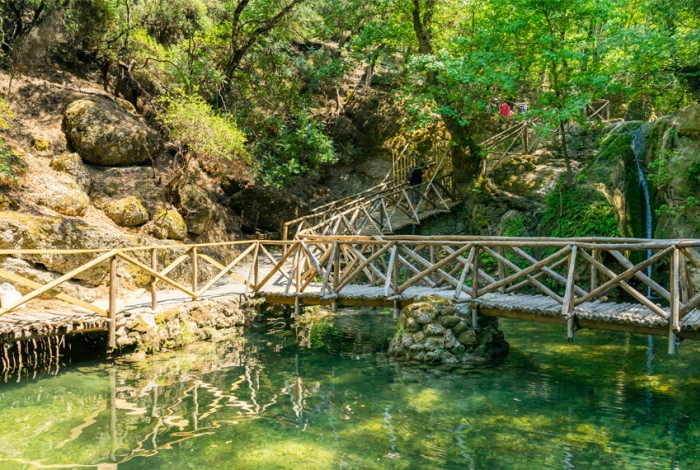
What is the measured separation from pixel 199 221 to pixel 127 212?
240cm

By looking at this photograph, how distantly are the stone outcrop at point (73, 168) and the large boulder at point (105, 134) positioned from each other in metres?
0.61

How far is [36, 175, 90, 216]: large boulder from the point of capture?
39.3 feet

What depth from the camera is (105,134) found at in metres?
14.2

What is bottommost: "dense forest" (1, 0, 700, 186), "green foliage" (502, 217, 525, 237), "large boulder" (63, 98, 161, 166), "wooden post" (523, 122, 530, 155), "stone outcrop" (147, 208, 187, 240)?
"stone outcrop" (147, 208, 187, 240)

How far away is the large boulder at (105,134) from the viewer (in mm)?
13938

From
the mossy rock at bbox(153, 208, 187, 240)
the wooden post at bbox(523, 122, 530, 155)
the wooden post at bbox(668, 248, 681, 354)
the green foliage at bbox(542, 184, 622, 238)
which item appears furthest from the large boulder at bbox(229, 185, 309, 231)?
the wooden post at bbox(668, 248, 681, 354)

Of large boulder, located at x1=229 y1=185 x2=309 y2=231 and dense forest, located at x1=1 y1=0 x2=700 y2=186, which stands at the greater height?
dense forest, located at x1=1 y1=0 x2=700 y2=186

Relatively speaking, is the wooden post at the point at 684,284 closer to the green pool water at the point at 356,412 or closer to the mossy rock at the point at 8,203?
the green pool water at the point at 356,412

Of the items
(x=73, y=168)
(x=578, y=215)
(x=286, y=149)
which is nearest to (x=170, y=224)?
(x=73, y=168)

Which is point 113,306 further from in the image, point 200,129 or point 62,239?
point 200,129

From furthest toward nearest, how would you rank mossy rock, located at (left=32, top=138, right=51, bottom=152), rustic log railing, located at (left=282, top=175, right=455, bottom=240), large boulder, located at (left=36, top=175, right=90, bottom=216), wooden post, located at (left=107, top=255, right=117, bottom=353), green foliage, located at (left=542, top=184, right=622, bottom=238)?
rustic log railing, located at (left=282, top=175, right=455, bottom=240) → mossy rock, located at (left=32, top=138, right=51, bottom=152) → green foliage, located at (left=542, top=184, right=622, bottom=238) → large boulder, located at (left=36, top=175, right=90, bottom=216) → wooden post, located at (left=107, top=255, right=117, bottom=353)

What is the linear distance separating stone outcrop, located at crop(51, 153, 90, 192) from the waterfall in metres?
14.5

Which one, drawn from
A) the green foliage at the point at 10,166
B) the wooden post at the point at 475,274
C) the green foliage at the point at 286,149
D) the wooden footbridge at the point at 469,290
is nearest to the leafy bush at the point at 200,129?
the green foliage at the point at 286,149

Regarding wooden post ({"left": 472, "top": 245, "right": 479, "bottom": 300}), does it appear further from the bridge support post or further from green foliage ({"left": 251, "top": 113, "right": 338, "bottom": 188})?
green foliage ({"left": 251, "top": 113, "right": 338, "bottom": 188})
